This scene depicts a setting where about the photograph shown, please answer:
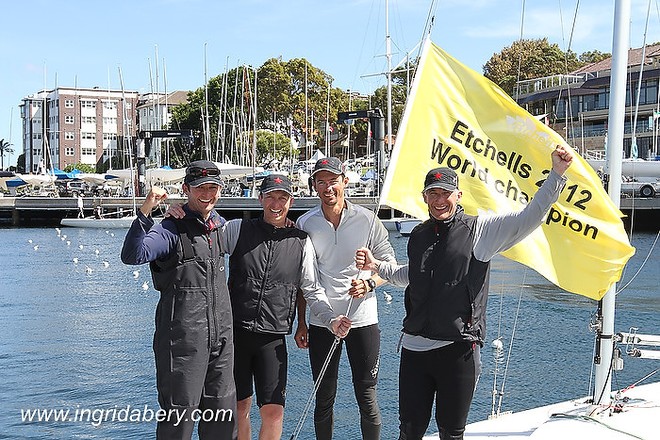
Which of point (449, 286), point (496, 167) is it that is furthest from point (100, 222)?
point (449, 286)

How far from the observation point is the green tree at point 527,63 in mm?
74812

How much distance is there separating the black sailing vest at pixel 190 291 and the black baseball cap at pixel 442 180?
4.63ft

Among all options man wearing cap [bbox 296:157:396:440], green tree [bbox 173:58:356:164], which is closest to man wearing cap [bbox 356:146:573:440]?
man wearing cap [bbox 296:157:396:440]

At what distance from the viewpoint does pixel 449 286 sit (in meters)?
4.50

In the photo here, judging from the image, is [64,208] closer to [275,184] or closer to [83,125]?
[275,184]

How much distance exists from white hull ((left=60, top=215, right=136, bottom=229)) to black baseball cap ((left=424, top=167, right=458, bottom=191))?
146 feet

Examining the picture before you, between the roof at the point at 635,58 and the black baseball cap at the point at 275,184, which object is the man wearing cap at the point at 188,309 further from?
the roof at the point at 635,58

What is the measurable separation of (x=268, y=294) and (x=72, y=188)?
2583 inches

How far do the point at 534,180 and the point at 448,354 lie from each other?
161 cm

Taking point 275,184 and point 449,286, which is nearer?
point 449,286

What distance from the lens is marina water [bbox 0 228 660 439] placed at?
1090 cm

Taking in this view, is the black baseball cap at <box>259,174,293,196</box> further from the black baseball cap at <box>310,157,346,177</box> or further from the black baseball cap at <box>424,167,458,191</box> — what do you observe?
the black baseball cap at <box>424,167,458,191</box>

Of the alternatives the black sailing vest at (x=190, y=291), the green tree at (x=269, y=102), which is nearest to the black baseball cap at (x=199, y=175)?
the black sailing vest at (x=190, y=291)

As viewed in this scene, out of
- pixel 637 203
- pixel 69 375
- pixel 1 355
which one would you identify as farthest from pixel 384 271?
pixel 637 203
